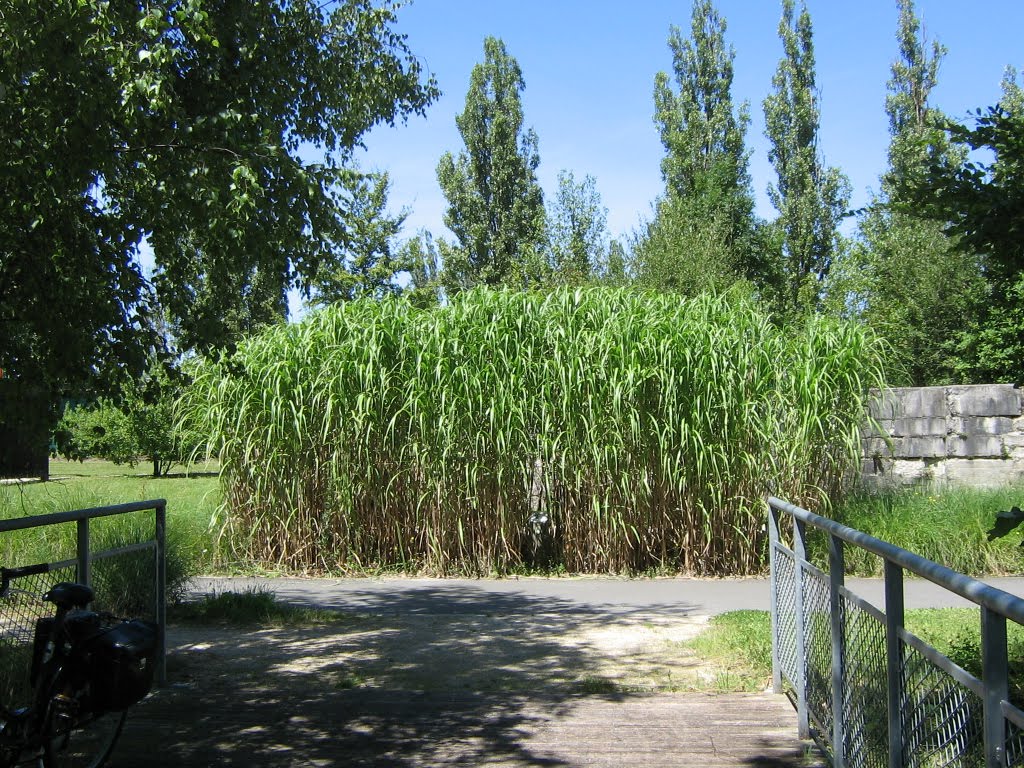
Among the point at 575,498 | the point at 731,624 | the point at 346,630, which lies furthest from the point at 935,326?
the point at 346,630

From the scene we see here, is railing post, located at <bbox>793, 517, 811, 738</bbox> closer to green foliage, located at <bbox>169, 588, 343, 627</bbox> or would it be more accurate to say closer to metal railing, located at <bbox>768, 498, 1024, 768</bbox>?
metal railing, located at <bbox>768, 498, 1024, 768</bbox>

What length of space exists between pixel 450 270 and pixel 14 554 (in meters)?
27.2

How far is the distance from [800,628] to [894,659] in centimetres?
171

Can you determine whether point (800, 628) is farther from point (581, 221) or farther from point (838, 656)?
point (581, 221)

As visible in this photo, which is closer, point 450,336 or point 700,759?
point 700,759

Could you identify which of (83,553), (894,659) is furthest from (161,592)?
(894,659)

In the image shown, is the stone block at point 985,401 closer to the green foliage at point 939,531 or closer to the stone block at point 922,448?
the stone block at point 922,448

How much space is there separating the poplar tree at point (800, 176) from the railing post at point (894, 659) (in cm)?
3087

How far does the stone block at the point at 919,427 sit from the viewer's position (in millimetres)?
12117

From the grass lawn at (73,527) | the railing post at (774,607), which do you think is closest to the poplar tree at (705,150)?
the grass lawn at (73,527)

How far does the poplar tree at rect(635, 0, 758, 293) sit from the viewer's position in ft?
96.3

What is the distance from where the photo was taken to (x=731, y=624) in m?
7.16

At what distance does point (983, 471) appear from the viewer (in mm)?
12047

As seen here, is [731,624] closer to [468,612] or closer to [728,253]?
[468,612]
